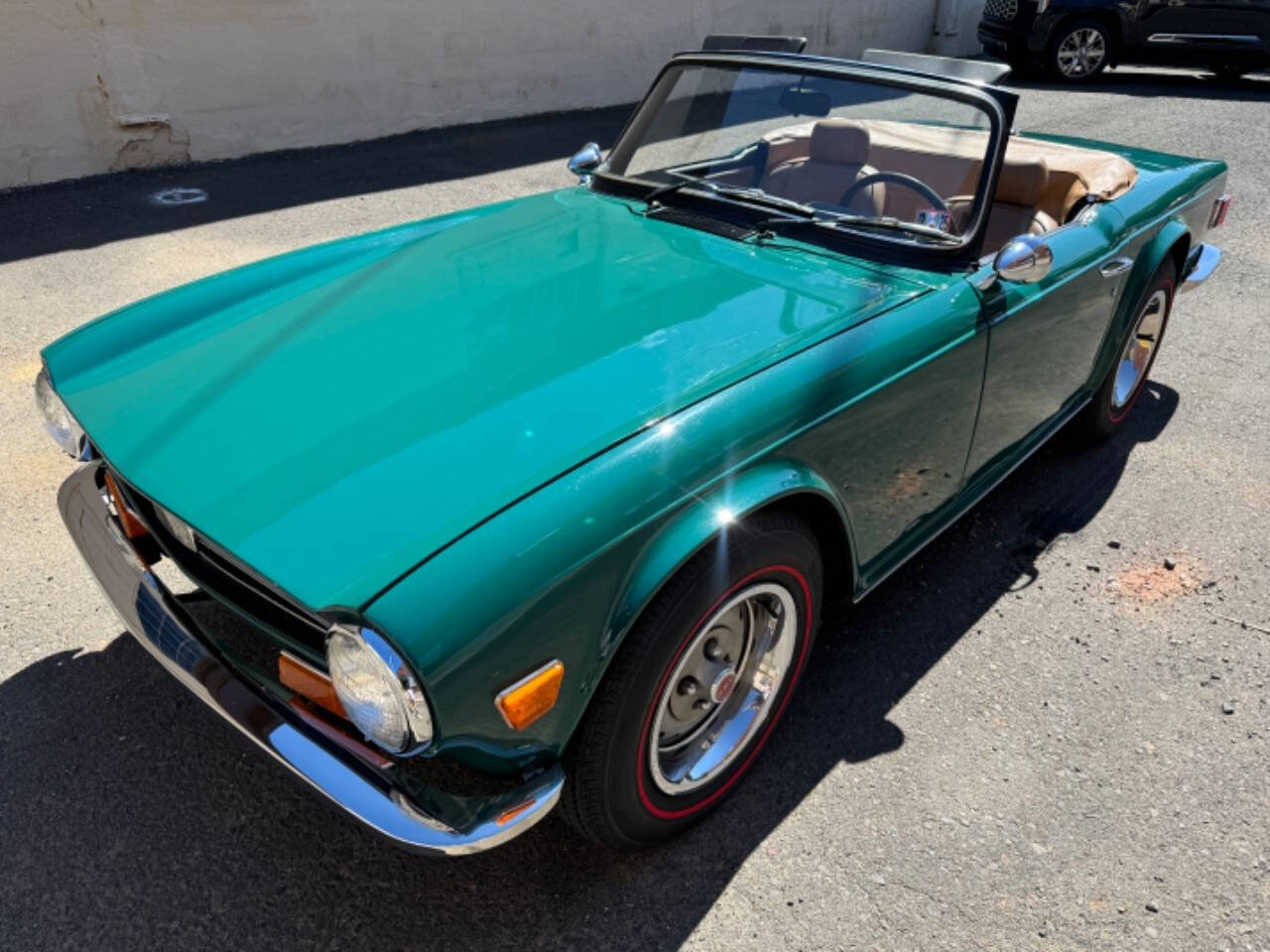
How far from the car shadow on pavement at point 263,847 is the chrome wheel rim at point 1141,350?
181cm

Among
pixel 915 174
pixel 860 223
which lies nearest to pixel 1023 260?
pixel 860 223

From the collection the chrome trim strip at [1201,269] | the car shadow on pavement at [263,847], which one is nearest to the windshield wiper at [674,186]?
the car shadow on pavement at [263,847]

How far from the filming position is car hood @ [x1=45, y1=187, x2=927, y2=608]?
174 cm

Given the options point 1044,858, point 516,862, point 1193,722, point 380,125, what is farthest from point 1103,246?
point 380,125

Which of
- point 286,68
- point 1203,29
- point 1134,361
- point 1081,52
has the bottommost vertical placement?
point 1134,361

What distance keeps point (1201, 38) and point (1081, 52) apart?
4.04 ft

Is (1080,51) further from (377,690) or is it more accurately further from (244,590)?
(377,690)

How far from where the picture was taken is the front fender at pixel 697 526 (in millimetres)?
1791

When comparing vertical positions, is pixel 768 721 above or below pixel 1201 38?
below

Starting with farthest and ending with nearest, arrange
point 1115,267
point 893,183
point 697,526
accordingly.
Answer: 1. point 1115,267
2. point 893,183
3. point 697,526

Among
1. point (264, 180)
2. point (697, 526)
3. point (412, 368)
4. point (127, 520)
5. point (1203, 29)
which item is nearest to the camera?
point (697, 526)

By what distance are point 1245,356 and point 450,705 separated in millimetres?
4647

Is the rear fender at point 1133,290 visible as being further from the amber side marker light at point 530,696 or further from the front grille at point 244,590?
the front grille at point 244,590

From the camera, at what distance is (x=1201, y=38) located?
1077 cm
